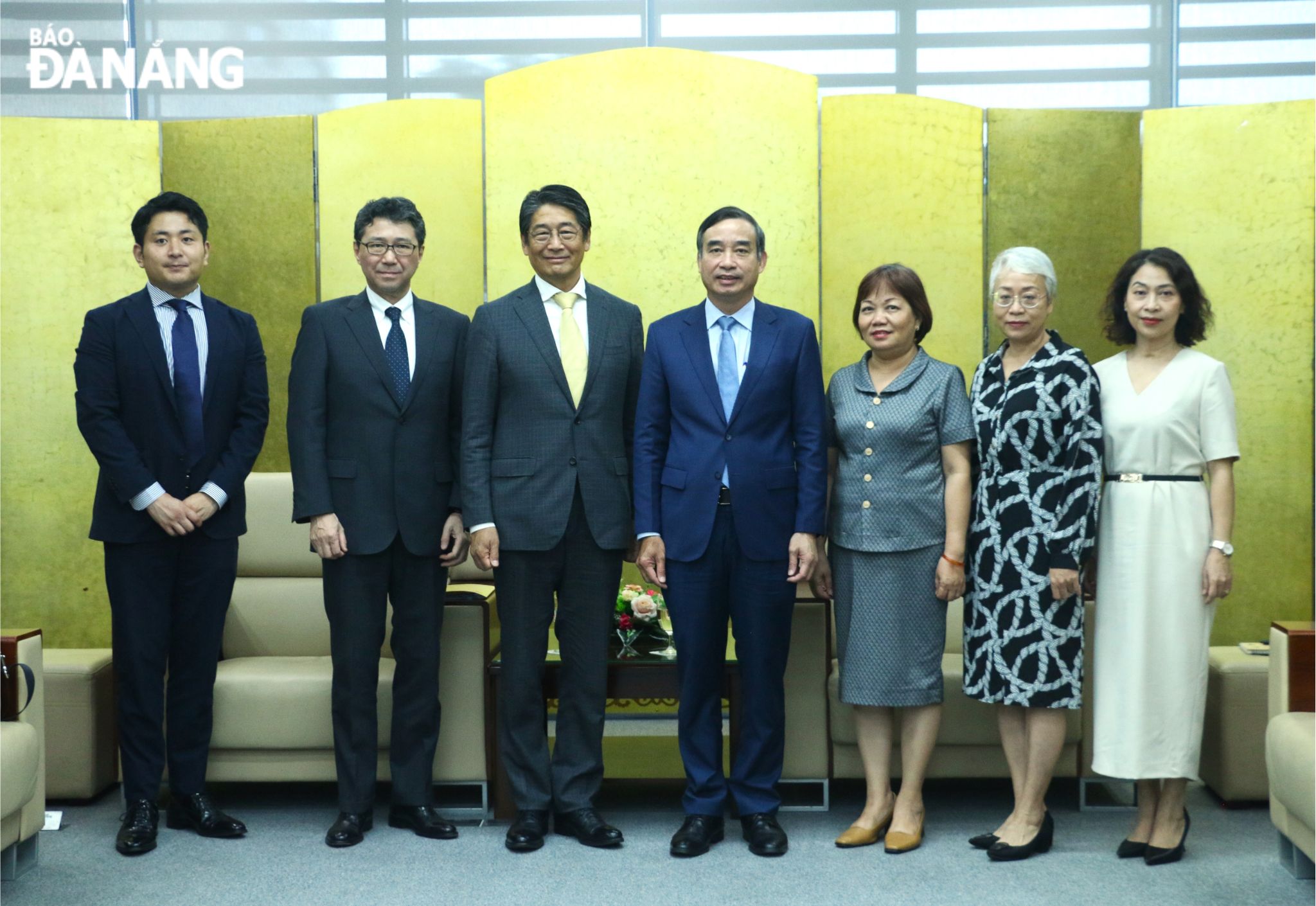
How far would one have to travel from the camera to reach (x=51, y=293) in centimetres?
427

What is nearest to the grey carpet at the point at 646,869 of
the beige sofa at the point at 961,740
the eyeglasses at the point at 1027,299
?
the beige sofa at the point at 961,740

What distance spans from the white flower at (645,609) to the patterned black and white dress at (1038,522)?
100cm

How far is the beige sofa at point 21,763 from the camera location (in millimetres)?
2695

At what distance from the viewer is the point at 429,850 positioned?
311cm

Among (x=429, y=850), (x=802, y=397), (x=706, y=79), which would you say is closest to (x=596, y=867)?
(x=429, y=850)

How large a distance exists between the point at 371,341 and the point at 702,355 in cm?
92

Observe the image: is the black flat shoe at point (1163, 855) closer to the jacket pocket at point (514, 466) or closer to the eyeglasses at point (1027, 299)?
the eyeglasses at point (1027, 299)

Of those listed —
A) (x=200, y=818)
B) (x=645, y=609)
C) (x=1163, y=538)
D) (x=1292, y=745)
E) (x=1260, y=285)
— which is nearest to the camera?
(x=1292, y=745)

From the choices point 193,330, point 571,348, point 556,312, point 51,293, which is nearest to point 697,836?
point 571,348

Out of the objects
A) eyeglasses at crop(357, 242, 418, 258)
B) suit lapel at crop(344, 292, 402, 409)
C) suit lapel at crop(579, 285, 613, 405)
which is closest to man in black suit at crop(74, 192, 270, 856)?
suit lapel at crop(344, 292, 402, 409)

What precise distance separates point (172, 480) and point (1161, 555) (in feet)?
8.66

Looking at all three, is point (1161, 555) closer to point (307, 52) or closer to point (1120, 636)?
point (1120, 636)

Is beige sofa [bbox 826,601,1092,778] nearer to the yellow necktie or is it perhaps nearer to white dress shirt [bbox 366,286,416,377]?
the yellow necktie

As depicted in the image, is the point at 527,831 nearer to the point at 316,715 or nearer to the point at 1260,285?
the point at 316,715
